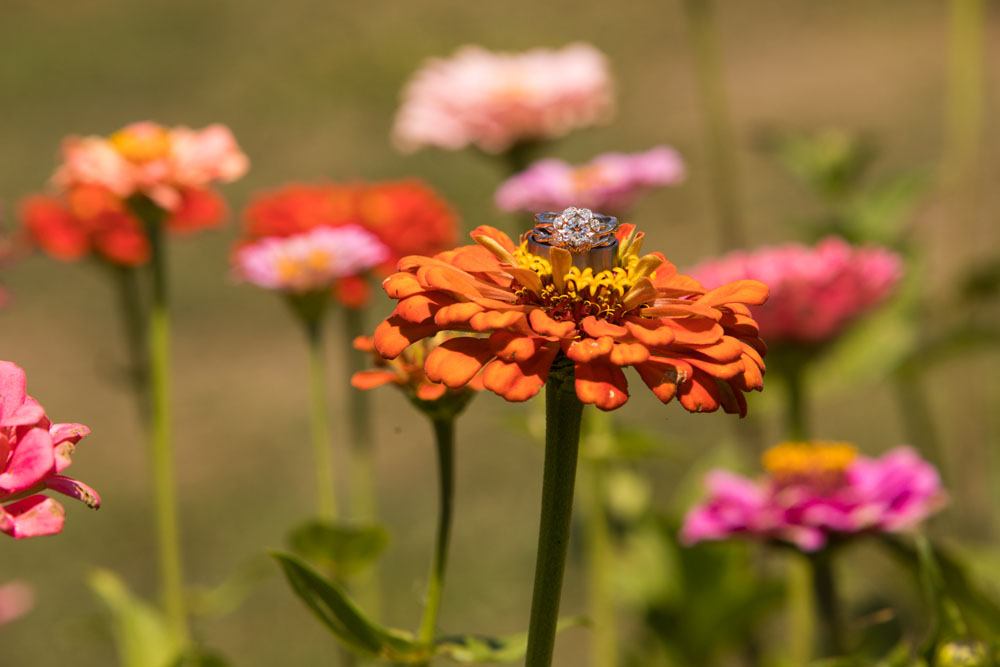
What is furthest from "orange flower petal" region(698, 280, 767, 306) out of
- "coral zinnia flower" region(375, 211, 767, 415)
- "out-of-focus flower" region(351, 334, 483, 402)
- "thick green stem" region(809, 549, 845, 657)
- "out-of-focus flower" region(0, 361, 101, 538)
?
"thick green stem" region(809, 549, 845, 657)

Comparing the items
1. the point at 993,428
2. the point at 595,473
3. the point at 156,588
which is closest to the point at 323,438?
the point at 595,473

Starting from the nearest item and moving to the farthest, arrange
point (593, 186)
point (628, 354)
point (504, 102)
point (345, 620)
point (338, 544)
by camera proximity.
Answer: point (628, 354) → point (345, 620) → point (338, 544) → point (593, 186) → point (504, 102)

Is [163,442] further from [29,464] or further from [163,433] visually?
[29,464]

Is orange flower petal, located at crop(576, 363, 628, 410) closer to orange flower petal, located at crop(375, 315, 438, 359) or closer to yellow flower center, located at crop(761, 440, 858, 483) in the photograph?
orange flower petal, located at crop(375, 315, 438, 359)

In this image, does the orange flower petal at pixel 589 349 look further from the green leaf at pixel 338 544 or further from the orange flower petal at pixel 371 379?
the green leaf at pixel 338 544

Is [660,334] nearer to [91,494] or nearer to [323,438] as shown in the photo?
[91,494]

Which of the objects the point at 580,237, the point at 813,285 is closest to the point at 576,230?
the point at 580,237

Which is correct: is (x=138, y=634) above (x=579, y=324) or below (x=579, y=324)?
below

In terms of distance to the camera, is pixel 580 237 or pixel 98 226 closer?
pixel 580 237
